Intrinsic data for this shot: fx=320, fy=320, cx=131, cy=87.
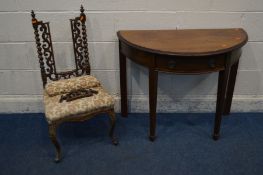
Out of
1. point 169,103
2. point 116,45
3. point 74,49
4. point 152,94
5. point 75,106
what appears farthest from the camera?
point 169,103

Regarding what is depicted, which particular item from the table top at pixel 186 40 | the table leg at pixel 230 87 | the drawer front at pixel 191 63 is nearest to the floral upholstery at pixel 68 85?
the table top at pixel 186 40

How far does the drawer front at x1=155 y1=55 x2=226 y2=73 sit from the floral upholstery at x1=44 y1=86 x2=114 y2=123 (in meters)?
0.43

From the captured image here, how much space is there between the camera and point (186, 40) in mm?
2086

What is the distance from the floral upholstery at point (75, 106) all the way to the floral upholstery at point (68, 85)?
49 millimetres

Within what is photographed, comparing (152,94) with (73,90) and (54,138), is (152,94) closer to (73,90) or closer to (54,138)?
(73,90)

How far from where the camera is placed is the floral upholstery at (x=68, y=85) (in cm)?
216

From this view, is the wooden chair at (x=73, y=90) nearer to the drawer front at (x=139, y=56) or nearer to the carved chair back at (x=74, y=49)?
the carved chair back at (x=74, y=49)

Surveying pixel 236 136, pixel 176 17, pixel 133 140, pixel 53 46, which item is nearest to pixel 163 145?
pixel 133 140

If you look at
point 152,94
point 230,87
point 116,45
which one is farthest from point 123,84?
point 230,87

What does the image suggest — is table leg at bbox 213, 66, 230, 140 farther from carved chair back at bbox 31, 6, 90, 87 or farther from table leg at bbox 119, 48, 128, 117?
carved chair back at bbox 31, 6, 90, 87

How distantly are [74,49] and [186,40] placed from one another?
31.2 inches

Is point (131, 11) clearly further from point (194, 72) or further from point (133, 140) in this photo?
point (133, 140)

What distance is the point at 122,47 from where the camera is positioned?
223 cm

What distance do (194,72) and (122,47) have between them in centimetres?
55
